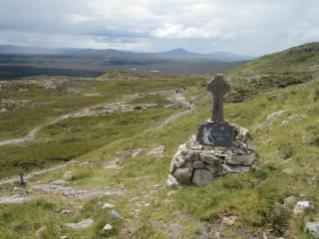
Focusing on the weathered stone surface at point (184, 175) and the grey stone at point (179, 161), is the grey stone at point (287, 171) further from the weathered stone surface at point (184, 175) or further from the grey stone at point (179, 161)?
the grey stone at point (179, 161)

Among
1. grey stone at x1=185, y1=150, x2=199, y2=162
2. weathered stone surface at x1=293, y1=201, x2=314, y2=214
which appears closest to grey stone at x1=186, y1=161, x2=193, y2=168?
grey stone at x1=185, y1=150, x2=199, y2=162

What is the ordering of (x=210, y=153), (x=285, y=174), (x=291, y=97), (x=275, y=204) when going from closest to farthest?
1. (x=275, y=204)
2. (x=285, y=174)
3. (x=210, y=153)
4. (x=291, y=97)

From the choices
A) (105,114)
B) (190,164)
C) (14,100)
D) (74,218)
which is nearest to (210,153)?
(190,164)

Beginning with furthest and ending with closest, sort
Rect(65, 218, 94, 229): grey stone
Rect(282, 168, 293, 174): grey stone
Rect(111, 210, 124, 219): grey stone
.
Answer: Rect(282, 168, 293, 174): grey stone < Rect(111, 210, 124, 219): grey stone < Rect(65, 218, 94, 229): grey stone

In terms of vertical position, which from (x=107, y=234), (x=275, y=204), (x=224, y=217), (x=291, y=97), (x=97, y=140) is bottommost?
(x=97, y=140)

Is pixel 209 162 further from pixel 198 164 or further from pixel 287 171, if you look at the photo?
pixel 287 171

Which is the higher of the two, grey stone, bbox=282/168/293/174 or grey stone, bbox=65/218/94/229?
grey stone, bbox=282/168/293/174

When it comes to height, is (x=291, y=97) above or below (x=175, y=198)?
above

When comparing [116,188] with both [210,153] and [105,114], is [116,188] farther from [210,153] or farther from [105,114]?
[105,114]

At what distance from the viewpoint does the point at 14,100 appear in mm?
61281

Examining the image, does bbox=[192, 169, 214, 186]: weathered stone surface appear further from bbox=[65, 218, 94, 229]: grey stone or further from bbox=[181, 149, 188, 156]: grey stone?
bbox=[65, 218, 94, 229]: grey stone

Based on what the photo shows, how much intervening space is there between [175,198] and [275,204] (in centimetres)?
349

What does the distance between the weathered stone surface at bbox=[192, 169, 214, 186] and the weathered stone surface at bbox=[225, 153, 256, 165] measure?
3.10 feet

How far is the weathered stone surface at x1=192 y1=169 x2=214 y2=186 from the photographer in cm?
984
